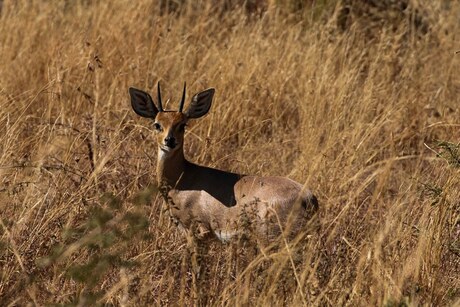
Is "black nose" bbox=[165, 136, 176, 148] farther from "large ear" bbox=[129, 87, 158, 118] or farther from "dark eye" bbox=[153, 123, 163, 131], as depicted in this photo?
"large ear" bbox=[129, 87, 158, 118]

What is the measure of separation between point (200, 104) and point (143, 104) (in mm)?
331

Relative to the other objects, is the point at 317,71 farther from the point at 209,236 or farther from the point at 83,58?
the point at 209,236

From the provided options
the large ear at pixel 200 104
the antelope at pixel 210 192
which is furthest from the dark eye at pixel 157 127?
the large ear at pixel 200 104

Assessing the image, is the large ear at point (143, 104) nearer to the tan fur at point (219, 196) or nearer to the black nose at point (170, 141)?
the tan fur at point (219, 196)

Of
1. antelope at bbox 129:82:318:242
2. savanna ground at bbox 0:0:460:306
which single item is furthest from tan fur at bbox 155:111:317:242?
savanna ground at bbox 0:0:460:306

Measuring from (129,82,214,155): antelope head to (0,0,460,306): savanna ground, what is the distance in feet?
0.42

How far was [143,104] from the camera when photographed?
19.1ft

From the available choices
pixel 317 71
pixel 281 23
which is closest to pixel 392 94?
pixel 317 71

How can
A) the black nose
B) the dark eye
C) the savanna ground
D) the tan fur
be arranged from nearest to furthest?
the savanna ground, the tan fur, the black nose, the dark eye

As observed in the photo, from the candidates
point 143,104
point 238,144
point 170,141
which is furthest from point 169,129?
point 238,144

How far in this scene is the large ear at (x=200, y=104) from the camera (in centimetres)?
582

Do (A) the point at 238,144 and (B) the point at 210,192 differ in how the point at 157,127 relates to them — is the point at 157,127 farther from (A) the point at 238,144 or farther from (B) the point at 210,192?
(A) the point at 238,144

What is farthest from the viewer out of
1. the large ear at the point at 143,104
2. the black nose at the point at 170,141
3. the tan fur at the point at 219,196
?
the large ear at the point at 143,104

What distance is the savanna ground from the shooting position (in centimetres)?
427
